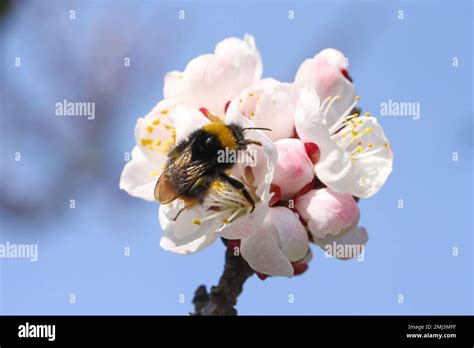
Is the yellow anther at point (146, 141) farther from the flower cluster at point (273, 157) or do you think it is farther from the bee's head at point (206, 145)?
the bee's head at point (206, 145)

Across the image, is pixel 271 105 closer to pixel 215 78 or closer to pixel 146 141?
pixel 215 78

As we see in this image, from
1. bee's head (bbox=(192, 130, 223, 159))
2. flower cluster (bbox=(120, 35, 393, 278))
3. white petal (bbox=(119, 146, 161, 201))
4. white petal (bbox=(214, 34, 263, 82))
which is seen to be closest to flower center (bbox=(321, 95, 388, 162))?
flower cluster (bbox=(120, 35, 393, 278))

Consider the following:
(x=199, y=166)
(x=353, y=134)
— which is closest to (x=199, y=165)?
(x=199, y=166)

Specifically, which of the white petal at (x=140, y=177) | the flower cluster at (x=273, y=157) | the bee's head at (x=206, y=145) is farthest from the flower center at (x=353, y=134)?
the white petal at (x=140, y=177)

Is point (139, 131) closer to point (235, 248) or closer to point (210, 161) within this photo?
point (210, 161)

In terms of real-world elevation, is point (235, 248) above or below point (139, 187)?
below
